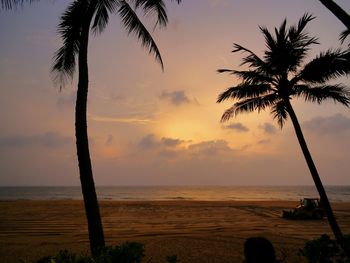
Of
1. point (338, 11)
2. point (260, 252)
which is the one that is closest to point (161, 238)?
point (338, 11)

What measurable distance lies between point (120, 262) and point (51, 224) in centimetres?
1890

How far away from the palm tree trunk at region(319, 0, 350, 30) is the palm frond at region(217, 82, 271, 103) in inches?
254

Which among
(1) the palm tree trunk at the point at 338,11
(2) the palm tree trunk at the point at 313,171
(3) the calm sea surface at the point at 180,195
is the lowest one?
(3) the calm sea surface at the point at 180,195

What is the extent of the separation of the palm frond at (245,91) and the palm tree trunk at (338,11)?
254 inches

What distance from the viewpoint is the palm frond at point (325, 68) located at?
11.6m

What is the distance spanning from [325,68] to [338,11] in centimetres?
544

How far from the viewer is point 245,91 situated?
13672 millimetres

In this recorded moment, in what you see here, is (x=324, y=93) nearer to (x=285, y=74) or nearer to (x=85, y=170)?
(x=285, y=74)

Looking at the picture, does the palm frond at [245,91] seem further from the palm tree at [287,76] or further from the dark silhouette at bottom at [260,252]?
the dark silhouette at bottom at [260,252]

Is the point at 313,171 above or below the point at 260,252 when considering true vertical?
above

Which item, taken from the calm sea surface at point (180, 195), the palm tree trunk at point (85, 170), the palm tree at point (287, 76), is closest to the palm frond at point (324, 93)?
the palm tree at point (287, 76)

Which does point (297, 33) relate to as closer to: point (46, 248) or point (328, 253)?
point (328, 253)

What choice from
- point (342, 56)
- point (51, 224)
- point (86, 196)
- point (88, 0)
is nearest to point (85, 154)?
point (86, 196)

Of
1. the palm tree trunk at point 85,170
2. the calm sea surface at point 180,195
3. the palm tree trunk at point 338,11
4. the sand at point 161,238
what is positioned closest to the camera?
the palm tree trunk at point 338,11
